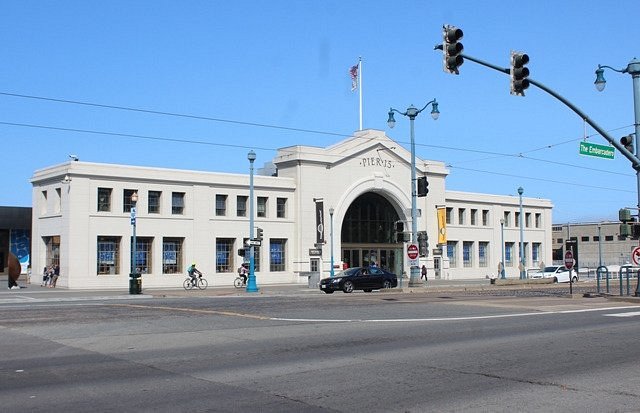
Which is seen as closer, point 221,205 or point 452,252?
point 221,205

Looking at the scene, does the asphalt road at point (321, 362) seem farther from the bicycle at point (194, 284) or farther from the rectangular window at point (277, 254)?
the rectangular window at point (277, 254)

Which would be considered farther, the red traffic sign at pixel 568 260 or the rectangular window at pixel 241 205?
the rectangular window at pixel 241 205

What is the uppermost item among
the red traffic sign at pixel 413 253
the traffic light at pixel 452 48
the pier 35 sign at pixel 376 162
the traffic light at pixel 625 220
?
the pier 35 sign at pixel 376 162

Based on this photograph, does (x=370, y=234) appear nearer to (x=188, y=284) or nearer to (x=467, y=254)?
(x=467, y=254)

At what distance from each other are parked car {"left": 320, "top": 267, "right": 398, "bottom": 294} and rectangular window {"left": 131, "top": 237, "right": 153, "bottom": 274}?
15759mm

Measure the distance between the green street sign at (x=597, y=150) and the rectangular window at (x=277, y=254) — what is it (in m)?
32.6

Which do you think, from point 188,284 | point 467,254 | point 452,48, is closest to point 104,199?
point 188,284

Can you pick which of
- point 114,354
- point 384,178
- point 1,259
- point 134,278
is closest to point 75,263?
point 134,278

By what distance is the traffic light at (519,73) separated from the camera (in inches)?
760

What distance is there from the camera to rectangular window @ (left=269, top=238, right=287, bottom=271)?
54844 mm

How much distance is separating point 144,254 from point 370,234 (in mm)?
20938

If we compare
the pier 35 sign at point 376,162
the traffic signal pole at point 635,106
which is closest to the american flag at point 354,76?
the pier 35 sign at point 376,162

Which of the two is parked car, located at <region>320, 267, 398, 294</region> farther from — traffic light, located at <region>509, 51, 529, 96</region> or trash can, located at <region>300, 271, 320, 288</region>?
traffic light, located at <region>509, 51, 529, 96</region>

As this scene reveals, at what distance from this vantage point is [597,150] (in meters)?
25.2
